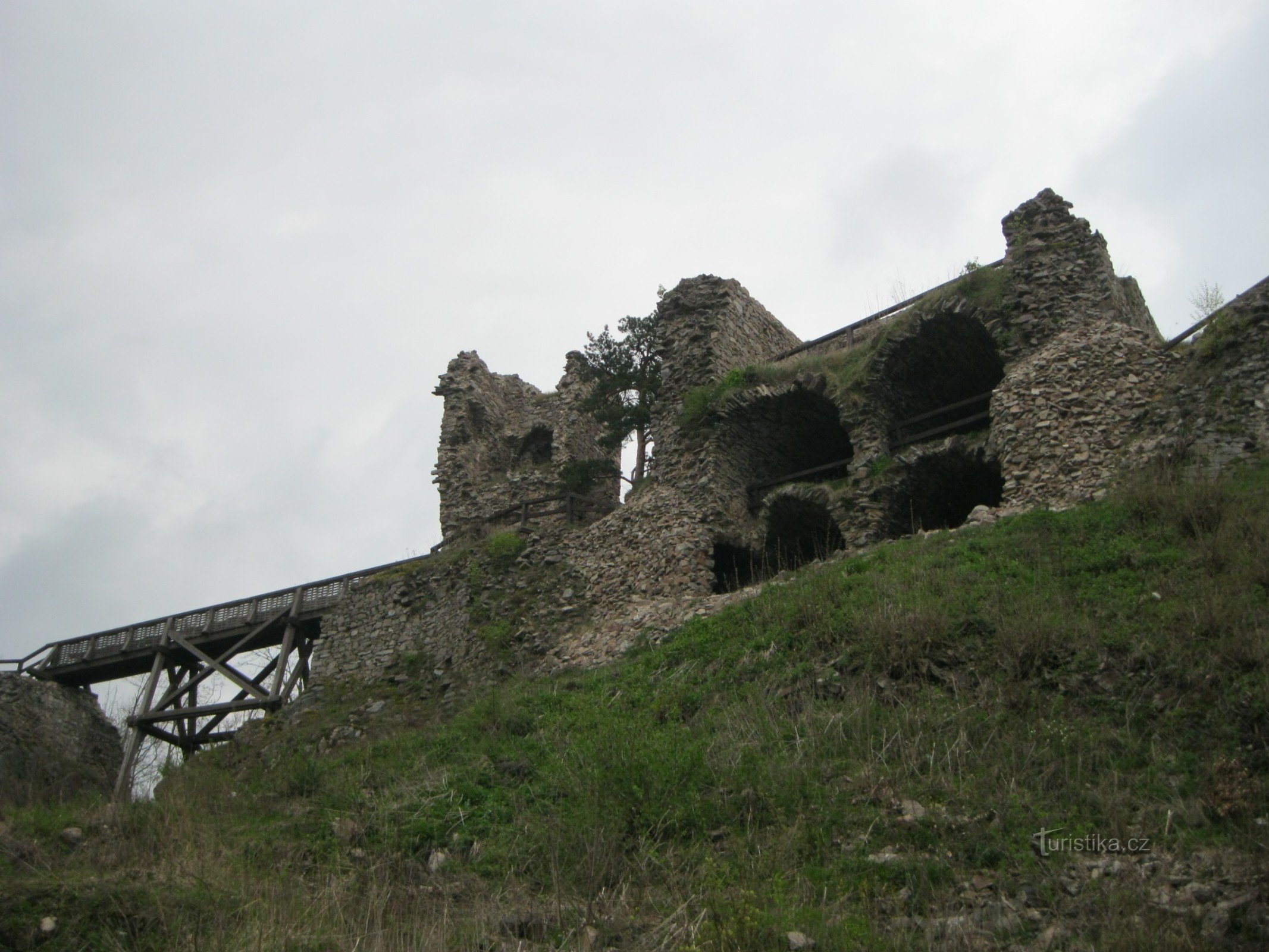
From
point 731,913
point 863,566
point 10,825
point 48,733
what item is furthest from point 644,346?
point 731,913

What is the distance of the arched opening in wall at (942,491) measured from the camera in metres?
19.8

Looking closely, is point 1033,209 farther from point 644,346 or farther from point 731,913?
point 731,913

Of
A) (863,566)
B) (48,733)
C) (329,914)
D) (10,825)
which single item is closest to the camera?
(329,914)

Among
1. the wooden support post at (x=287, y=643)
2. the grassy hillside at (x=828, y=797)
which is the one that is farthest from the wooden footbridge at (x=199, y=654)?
the grassy hillside at (x=828, y=797)

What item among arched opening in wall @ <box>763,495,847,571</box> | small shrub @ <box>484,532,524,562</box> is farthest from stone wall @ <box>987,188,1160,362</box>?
small shrub @ <box>484,532,524,562</box>

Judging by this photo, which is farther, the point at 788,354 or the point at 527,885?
the point at 788,354

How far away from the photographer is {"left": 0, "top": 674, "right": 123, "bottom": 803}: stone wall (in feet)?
75.8

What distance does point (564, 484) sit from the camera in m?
26.9

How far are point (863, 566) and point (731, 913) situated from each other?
8.35 m

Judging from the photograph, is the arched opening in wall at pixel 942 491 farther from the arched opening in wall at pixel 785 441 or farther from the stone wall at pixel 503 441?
the stone wall at pixel 503 441

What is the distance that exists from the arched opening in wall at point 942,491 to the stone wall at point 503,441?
27.8 ft

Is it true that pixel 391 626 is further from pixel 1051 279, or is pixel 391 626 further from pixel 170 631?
pixel 1051 279

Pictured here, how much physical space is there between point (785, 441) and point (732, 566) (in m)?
2.93

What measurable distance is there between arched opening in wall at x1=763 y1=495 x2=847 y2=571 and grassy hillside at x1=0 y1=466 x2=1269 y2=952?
234 inches
